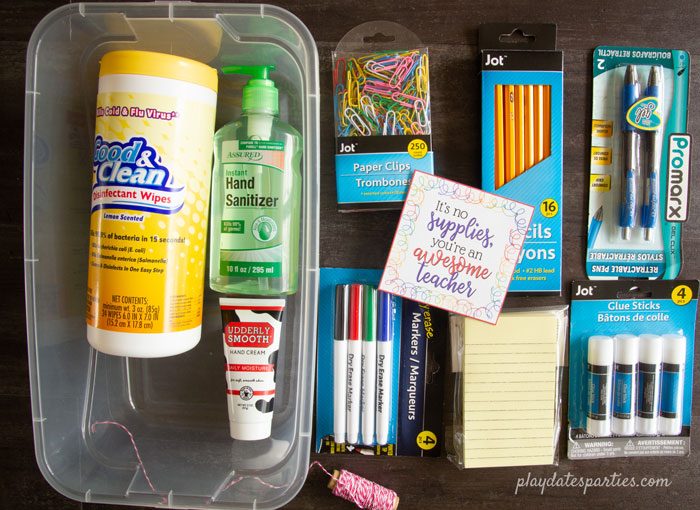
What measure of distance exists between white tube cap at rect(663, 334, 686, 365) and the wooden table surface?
0.07m

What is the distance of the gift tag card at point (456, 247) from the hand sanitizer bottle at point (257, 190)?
14cm

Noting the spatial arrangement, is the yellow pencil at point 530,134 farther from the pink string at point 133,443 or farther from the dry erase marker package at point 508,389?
the pink string at point 133,443

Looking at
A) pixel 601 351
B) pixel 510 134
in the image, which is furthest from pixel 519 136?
pixel 601 351

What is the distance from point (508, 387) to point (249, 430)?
0.34 m

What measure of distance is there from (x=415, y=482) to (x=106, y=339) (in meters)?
0.45

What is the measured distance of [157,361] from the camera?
0.73m

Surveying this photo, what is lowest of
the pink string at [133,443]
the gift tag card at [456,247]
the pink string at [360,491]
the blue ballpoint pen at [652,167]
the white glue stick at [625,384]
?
the pink string at [360,491]

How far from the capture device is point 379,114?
0.69 metres

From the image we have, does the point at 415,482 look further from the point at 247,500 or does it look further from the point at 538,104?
the point at 538,104

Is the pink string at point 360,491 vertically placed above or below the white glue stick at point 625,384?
below

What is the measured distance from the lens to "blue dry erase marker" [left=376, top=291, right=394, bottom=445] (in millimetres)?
684

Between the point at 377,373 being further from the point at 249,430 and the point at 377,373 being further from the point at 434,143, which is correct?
the point at 434,143

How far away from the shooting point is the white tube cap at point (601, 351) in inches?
27.7

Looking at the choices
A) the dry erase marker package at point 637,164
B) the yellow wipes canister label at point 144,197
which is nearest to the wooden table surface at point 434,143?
the dry erase marker package at point 637,164
